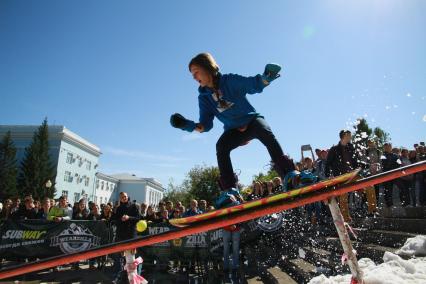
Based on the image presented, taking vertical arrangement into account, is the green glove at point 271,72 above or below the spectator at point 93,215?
above

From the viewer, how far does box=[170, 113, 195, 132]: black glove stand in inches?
147

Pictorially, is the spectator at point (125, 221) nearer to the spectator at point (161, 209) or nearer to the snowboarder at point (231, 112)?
the spectator at point (161, 209)

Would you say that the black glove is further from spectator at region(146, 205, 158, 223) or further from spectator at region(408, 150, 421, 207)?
spectator at region(146, 205, 158, 223)

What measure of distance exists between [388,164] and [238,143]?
6238 millimetres

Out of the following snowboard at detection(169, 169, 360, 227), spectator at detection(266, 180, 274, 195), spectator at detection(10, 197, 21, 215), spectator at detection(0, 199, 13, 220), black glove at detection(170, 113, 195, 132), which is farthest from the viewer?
spectator at detection(0, 199, 13, 220)

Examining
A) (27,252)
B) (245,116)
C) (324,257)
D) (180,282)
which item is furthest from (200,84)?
(27,252)

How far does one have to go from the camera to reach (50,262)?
1.88 m

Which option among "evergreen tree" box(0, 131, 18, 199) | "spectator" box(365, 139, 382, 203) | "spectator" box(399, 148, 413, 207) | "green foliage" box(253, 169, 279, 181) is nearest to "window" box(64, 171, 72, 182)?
"evergreen tree" box(0, 131, 18, 199)

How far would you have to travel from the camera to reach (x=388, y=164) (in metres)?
7.99

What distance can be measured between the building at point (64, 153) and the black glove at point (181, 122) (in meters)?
52.6

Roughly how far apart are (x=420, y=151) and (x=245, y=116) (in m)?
6.59

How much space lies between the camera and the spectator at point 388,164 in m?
7.93

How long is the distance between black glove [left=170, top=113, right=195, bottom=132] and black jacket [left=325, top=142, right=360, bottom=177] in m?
4.20

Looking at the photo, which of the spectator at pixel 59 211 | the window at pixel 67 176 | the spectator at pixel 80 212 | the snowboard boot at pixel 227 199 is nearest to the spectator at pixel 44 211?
the spectator at pixel 59 211
